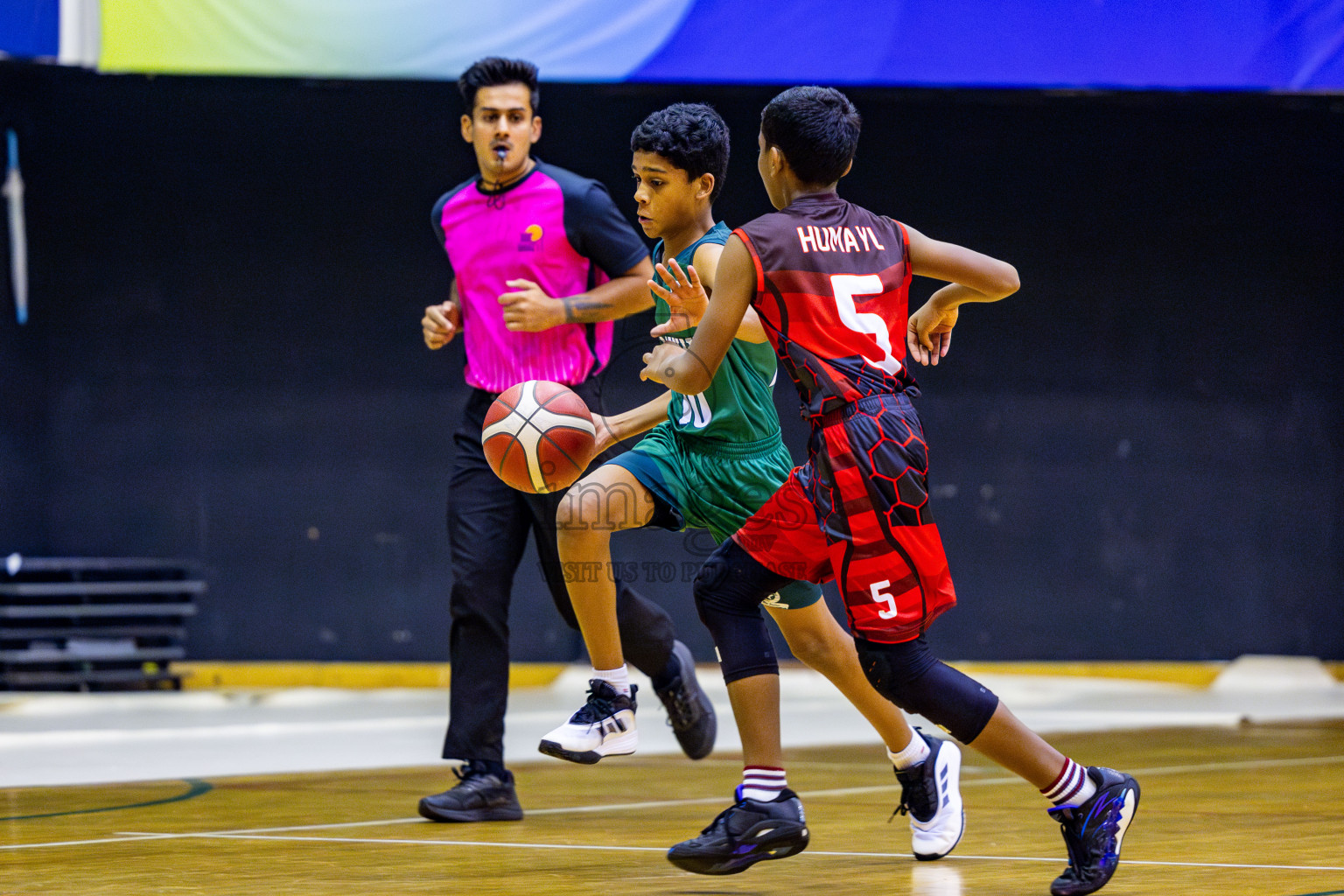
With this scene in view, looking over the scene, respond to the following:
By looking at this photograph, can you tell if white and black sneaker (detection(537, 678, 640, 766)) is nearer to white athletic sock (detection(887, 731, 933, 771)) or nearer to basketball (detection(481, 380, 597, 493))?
basketball (detection(481, 380, 597, 493))

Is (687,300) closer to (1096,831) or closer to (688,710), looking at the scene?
(1096,831)

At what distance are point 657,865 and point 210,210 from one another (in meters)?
7.58

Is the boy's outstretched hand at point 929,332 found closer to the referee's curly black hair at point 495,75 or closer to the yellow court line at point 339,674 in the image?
the referee's curly black hair at point 495,75

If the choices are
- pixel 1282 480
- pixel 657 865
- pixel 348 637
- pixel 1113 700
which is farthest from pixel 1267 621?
pixel 657 865

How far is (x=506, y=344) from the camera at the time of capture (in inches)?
183

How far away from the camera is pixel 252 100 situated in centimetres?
1009

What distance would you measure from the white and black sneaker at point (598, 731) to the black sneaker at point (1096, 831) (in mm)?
1147

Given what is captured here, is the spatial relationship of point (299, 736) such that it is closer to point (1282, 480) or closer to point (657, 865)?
point (657, 865)

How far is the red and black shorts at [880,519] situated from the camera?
3.15 m

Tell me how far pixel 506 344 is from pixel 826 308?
1.58 m

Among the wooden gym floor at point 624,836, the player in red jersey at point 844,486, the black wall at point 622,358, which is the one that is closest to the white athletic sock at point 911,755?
the wooden gym floor at point 624,836

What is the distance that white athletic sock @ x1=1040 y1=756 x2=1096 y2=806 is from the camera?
3148mm

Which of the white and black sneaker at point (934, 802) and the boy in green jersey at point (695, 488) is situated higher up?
the boy in green jersey at point (695, 488)

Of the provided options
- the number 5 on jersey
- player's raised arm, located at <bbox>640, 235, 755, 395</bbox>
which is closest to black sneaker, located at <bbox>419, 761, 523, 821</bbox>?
player's raised arm, located at <bbox>640, 235, 755, 395</bbox>
